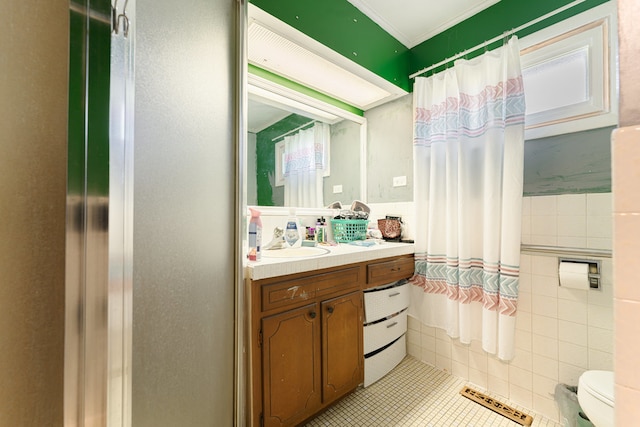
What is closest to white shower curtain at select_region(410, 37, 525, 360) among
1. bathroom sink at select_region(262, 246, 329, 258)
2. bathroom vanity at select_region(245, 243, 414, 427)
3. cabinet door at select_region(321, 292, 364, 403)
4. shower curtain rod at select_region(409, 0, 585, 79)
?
shower curtain rod at select_region(409, 0, 585, 79)

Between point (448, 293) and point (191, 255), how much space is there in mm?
1565

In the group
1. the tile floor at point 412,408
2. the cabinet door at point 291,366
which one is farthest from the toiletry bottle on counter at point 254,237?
the tile floor at point 412,408

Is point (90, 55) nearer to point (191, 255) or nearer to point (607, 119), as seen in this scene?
point (191, 255)

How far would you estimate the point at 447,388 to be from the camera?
1.57 metres

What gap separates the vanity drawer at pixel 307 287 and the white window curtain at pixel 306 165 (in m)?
0.72

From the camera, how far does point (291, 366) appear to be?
109 cm

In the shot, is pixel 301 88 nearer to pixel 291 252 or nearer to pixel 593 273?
pixel 291 252

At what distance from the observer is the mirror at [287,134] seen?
1.61 meters

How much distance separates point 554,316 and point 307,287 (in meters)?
1.36

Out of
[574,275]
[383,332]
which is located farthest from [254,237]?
[574,275]

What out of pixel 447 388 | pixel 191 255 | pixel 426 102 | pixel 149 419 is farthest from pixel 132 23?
pixel 447 388

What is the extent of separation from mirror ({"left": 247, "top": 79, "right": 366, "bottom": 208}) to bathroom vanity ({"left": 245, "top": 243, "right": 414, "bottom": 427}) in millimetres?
706

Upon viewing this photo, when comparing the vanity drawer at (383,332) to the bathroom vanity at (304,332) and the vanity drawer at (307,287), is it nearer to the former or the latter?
the bathroom vanity at (304,332)

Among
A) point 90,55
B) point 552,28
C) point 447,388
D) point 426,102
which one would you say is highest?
point 552,28
